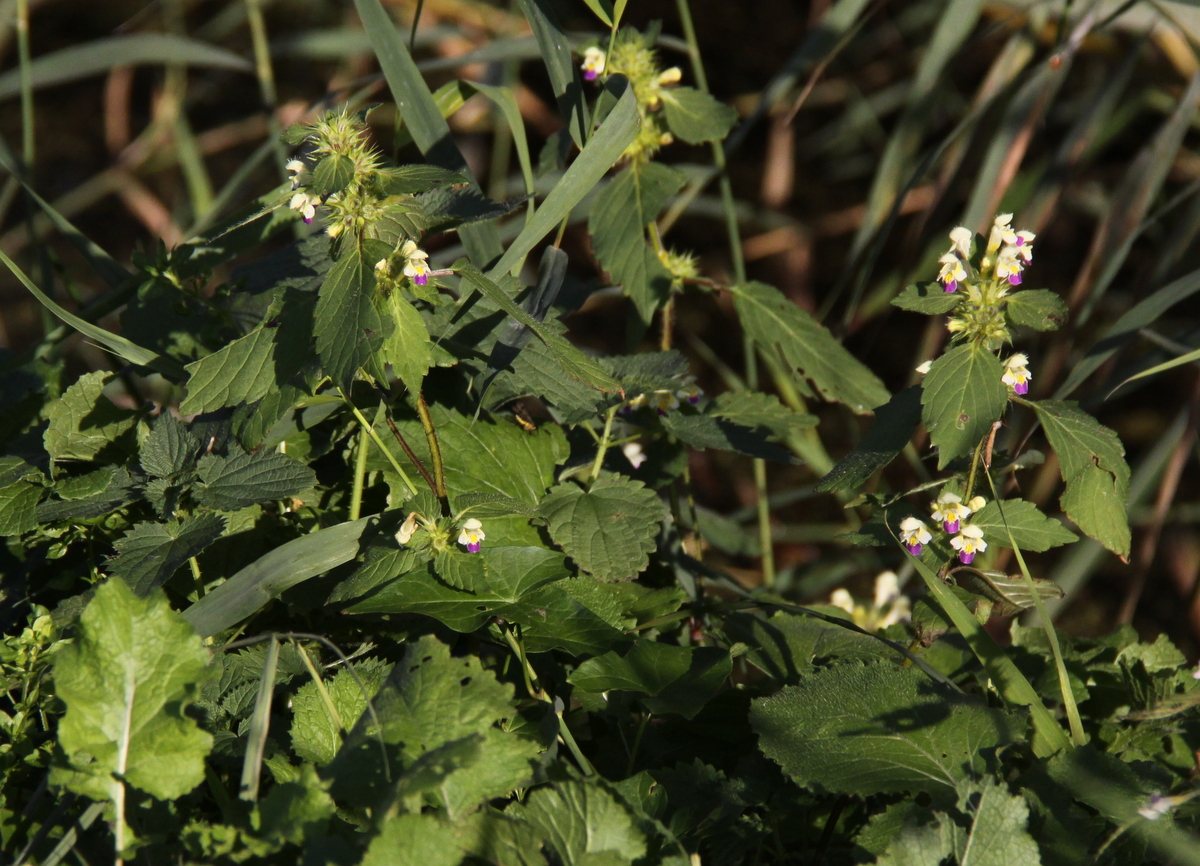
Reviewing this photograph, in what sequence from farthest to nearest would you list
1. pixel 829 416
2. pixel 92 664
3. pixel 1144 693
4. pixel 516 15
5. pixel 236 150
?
pixel 236 150
pixel 516 15
pixel 829 416
pixel 1144 693
pixel 92 664

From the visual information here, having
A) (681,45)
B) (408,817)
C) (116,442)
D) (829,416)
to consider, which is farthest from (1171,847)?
(829,416)

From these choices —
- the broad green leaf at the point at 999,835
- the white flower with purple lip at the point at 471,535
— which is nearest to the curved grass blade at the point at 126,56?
the white flower with purple lip at the point at 471,535

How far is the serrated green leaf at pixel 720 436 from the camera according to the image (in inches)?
47.9

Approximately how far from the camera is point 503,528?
45.8 inches

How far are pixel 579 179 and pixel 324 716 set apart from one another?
2.00 feet

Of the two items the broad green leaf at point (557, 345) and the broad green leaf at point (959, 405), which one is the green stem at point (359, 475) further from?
the broad green leaf at point (959, 405)

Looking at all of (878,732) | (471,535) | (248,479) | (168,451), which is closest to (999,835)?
(878,732)

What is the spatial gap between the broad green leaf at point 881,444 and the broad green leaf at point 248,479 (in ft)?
1.74

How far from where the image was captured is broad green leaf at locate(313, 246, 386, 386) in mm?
896

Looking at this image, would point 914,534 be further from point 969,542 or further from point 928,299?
point 928,299

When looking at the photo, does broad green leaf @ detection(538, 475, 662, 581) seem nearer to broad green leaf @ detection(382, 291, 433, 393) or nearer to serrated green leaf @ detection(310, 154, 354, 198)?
broad green leaf @ detection(382, 291, 433, 393)

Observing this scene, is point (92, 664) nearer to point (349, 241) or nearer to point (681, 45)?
point (349, 241)

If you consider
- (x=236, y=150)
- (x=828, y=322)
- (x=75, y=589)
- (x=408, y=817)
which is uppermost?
(x=408, y=817)

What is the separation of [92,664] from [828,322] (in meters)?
2.66
